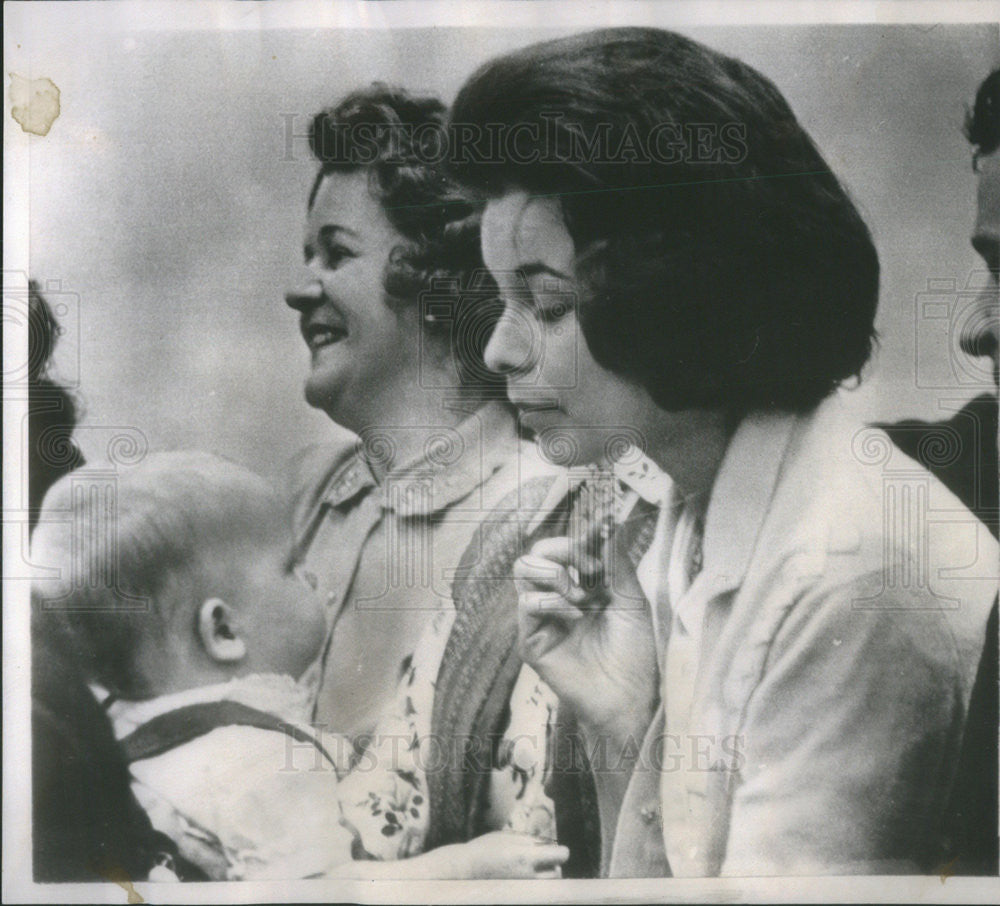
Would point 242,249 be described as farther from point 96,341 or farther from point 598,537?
point 598,537

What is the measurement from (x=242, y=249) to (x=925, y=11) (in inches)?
56.0

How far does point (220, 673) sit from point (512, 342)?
86 cm

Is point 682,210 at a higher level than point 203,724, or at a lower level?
higher

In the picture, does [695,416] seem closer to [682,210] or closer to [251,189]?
[682,210]

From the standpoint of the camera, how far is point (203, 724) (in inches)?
63.0

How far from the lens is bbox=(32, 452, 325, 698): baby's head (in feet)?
5.25

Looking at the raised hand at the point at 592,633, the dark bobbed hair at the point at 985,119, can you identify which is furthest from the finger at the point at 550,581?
the dark bobbed hair at the point at 985,119

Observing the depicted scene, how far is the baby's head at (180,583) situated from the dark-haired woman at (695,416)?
481mm

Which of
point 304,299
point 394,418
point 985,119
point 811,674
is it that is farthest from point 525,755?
point 985,119

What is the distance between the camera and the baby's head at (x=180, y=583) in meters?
1.60

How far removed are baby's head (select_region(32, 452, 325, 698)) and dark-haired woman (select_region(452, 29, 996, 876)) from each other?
481 mm

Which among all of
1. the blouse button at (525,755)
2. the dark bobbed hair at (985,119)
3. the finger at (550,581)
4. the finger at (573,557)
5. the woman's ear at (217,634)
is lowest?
the blouse button at (525,755)

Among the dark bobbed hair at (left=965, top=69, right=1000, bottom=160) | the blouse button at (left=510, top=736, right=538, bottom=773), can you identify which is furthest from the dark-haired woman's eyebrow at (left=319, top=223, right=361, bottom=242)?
the dark bobbed hair at (left=965, top=69, right=1000, bottom=160)

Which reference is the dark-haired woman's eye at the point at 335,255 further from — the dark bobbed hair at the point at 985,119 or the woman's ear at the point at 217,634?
the dark bobbed hair at the point at 985,119
